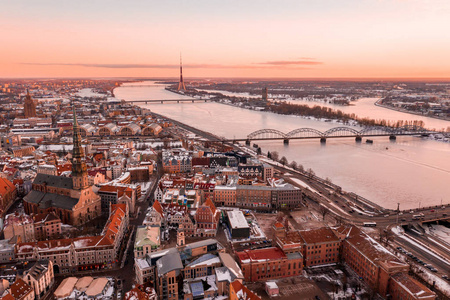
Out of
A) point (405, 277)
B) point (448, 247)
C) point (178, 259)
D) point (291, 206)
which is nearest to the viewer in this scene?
point (405, 277)

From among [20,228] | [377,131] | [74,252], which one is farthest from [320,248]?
[377,131]

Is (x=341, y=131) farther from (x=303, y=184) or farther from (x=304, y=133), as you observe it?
(x=303, y=184)

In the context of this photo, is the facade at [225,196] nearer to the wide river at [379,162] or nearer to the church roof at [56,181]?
the church roof at [56,181]

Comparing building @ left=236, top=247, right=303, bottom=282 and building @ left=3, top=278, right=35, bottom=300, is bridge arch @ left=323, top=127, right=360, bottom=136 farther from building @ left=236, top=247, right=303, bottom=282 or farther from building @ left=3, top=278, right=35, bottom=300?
building @ left=3, top=278, right=35, bottom=300

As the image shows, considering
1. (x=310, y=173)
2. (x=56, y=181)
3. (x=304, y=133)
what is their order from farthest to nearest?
(x=304, y=133) → (x=310, y=173) → (x=56, y=181)

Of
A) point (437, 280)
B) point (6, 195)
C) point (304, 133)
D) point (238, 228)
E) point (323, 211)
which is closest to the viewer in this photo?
point (437, 280)

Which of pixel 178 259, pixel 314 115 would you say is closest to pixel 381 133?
pixel 314 115

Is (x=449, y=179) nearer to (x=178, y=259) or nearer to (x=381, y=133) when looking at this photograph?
(x=381, y=133)

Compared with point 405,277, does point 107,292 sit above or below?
below
